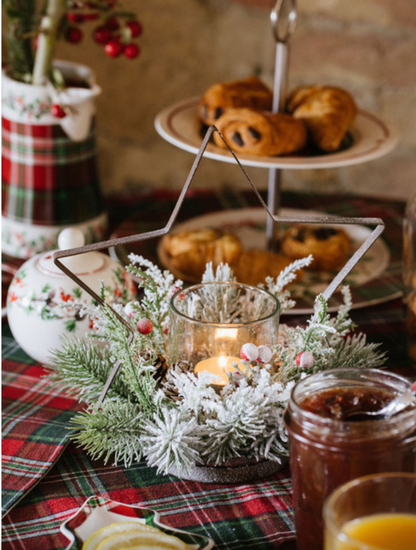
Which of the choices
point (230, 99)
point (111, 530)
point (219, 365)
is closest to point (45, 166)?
point (230, 99)

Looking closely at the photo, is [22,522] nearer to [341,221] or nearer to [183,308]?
[183,308]

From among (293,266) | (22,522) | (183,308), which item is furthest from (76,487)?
(293,266)

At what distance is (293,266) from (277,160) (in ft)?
0.78

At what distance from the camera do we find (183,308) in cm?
62

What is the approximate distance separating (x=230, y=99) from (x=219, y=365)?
1.60 feet

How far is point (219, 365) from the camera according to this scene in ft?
1.98

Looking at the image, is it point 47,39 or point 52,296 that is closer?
point 52,296

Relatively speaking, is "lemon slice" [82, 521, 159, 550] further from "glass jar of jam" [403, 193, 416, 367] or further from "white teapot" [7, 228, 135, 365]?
"glass jar of jam" [403, 193, 416, 367]

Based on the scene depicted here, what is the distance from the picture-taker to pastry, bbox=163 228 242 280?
94cm

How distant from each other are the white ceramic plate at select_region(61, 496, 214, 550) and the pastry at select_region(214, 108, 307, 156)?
0.50 m

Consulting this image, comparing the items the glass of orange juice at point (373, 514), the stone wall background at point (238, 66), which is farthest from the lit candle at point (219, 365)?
the stone wall background at point (238, 66)

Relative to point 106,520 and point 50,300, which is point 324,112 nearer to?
point 50,300

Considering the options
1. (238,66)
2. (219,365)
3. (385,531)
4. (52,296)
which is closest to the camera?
(385,531)

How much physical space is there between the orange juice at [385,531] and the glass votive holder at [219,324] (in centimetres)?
19
